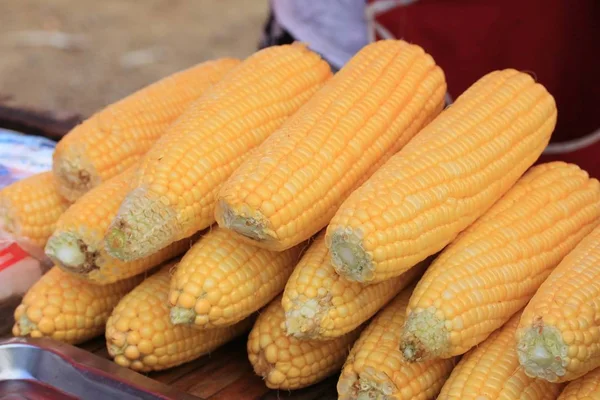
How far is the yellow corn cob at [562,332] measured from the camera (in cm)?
125

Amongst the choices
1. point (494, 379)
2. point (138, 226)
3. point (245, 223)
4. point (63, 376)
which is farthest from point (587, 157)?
point (63, 376)

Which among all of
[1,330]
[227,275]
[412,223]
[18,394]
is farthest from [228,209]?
[1,330]

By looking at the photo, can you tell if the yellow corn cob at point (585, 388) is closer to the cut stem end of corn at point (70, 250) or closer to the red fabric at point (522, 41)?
the cut stem end of corn at point (70, 250)

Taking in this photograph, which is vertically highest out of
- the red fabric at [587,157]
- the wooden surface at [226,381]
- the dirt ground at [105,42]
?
the wooden surface at [226,381]

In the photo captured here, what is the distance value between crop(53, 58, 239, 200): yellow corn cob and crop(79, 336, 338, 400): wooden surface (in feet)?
1.31

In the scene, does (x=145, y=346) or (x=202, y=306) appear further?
(x=145, y=346)

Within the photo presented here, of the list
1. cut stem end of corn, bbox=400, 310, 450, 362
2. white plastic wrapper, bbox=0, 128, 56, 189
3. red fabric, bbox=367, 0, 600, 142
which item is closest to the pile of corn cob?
cut stem end of corn, bbox=400, 310, 450, 362

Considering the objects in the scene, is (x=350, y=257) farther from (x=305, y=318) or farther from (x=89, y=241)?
(x=89, y=241)

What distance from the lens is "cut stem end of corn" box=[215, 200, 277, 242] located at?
1.43 meters

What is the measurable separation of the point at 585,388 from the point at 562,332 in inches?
5.0

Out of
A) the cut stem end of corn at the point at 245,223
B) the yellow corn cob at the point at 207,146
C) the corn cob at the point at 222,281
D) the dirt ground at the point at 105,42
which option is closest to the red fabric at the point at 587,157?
the yellow corn cob at the point at 207,146

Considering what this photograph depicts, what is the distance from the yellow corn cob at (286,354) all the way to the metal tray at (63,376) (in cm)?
17

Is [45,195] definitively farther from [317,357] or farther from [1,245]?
[317,357]

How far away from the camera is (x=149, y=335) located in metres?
1.62
